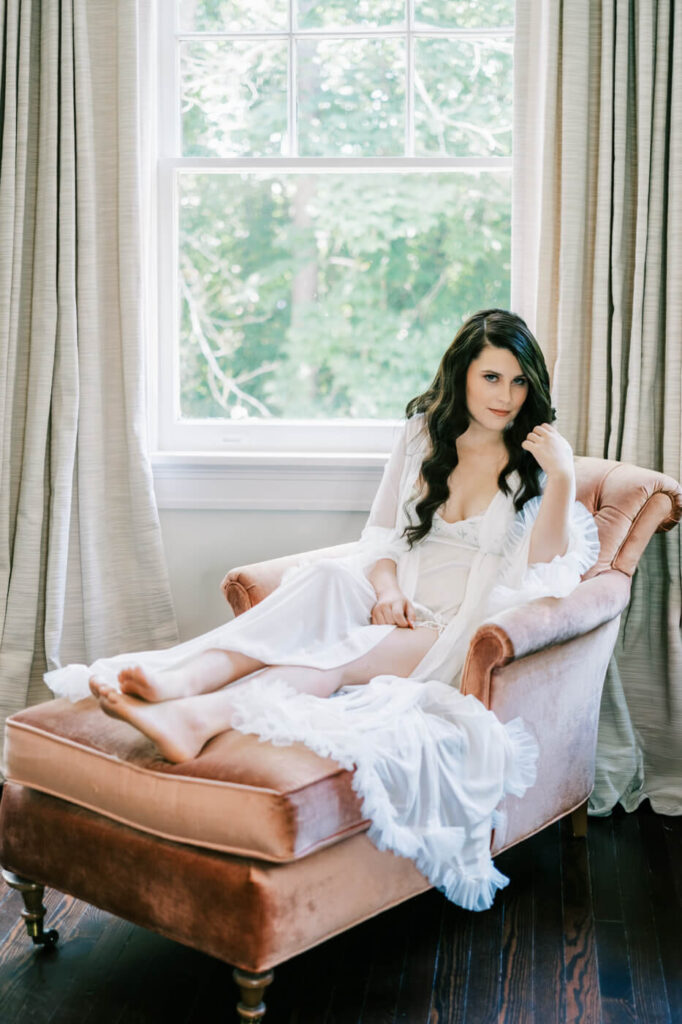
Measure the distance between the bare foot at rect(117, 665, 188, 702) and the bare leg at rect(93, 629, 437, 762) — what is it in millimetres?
13

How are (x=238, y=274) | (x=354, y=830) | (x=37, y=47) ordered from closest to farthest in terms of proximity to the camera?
(x=354, y=830), (x=37, y=47), (x=238, y=274)

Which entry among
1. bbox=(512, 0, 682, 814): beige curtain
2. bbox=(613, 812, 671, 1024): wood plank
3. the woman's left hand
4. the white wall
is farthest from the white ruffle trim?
the white wall

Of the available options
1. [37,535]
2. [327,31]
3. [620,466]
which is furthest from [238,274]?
[620,466]

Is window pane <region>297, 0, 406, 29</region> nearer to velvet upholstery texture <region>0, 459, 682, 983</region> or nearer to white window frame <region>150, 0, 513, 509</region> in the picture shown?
white window frame <region>150, 0, 513, 509</region>

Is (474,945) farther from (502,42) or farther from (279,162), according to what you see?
(502,42)

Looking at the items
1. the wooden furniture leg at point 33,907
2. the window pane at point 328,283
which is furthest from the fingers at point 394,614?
the window pane at point 328,283

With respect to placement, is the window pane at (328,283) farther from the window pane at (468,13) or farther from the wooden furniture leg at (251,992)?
the wooden furniture leg at (251,992)

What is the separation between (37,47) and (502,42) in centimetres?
126

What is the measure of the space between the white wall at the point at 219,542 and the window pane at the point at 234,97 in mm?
1035

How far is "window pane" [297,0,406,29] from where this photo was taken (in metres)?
3.00

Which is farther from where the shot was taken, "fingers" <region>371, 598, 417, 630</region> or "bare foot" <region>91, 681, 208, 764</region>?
"fingers" <region>371, 598, 417, 630</region>

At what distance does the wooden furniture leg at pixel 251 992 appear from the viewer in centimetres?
171

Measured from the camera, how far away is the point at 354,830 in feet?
5.86

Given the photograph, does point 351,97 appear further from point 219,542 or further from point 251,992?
point 251,992
